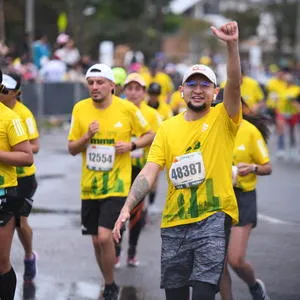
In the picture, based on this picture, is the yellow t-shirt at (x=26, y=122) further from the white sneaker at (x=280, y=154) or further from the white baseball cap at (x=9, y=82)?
the white sneaker at (x=280, y=154)

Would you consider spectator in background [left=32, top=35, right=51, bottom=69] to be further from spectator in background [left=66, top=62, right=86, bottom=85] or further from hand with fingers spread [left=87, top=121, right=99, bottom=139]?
hand with fingers spread [left=87, top=121, right=99, bottom=139]

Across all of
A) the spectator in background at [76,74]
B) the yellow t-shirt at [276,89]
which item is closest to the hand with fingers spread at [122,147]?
the yellow t-shirt at [276,89]

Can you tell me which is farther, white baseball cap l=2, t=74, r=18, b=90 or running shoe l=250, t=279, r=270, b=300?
white baseball cap l=2, t=74, r=18, b=90

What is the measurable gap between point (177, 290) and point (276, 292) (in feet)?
8.39

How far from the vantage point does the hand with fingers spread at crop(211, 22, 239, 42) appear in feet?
20.1

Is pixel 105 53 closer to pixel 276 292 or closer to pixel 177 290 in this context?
pixel 276 292

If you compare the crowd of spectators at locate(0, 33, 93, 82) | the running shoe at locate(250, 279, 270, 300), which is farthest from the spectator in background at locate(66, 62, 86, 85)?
the running shoe at locate(250, 279, 270, 300)

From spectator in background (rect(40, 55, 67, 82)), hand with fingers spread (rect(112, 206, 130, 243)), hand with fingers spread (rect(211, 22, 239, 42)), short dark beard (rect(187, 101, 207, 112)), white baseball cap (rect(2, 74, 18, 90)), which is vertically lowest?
hand with fingers spread (rect(112, 206, 130, 243))

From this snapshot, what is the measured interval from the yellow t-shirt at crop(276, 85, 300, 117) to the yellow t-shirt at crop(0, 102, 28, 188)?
14.6 m

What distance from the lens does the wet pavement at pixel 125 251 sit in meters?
9.05

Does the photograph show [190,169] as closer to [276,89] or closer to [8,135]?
[8,135]

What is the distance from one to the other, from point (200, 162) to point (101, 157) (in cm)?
230

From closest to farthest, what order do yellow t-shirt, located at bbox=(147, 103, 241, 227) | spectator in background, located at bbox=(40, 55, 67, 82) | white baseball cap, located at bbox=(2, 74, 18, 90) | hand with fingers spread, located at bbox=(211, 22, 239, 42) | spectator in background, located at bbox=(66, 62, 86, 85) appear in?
hand with fingers spread, located at bbox=(211, 22, 239, 42) < yellow t-shirt, located at bbox=(147, 103, 241, 227) < white baseball cap, located at bbox=(2, 74, 18, 90) < spectator in background, located at bbox=(40, 55, 67, 82) < spectator in background, located at bbox=(66, 62, 86, 85)

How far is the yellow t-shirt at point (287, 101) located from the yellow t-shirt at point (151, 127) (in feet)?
35.4
